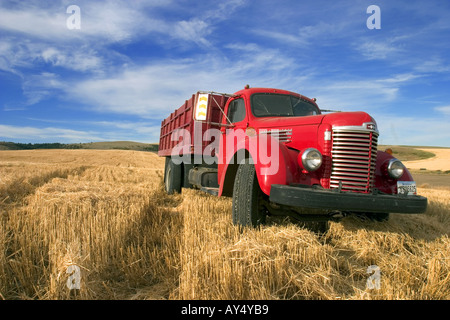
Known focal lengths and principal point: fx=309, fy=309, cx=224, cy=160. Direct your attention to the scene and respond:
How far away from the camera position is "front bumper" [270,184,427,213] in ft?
10.6

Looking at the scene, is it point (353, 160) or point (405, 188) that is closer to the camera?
point (353, 160)

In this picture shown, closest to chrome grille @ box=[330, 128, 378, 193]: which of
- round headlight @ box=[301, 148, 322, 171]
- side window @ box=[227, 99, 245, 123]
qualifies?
round headlight @ box=[301, 148, 322, 171]

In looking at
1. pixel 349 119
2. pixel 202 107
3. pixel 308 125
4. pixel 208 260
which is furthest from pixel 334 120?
pixel 202 107

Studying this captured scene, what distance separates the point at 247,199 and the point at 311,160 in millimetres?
899

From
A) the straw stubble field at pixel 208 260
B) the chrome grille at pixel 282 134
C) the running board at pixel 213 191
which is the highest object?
the chrome grille at pixel 282 134

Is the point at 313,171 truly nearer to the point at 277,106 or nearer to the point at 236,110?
the point at 277,106

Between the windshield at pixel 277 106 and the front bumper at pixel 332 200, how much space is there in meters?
2.09

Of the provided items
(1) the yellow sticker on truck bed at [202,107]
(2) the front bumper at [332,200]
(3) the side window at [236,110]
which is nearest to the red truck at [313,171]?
(2) the front bumper at [332,200]

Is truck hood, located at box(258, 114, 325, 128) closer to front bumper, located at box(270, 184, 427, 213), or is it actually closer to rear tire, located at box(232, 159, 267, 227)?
rear tire, located at box(232, 159, 267, 227)

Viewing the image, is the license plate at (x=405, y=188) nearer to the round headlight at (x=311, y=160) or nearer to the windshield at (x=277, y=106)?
the round headlight at (x=311, y=160)

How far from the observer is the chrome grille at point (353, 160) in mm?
3707

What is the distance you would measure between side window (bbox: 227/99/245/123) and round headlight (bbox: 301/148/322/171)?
190cm

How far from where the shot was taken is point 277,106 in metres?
5.29
